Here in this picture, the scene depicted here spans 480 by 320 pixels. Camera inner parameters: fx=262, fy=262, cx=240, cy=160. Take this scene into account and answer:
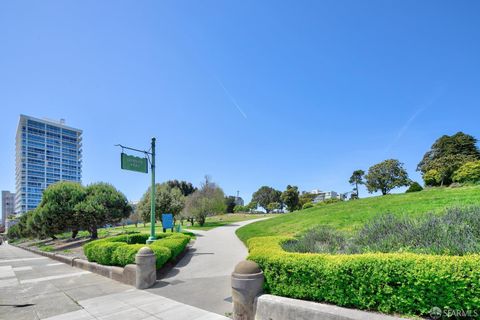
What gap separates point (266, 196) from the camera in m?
102

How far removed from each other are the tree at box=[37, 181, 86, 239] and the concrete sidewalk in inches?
619

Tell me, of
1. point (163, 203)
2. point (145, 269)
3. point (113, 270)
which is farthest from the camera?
point (163, 203)

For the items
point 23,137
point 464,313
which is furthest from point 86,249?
point 23,137

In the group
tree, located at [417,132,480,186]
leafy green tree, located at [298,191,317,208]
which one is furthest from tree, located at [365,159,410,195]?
leafy green tree, located at [298,191,317,208]

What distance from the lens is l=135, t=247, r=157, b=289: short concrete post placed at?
689 centimetres

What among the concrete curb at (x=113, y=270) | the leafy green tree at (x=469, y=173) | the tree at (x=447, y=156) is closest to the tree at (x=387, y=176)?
the tree at (x=447, y=156)

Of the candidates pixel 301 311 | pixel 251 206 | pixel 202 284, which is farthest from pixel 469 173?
pixel 251 206

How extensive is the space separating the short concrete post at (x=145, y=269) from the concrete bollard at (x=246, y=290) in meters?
3.41

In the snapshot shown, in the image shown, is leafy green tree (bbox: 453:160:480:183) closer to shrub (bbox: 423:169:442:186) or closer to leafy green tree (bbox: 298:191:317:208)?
shrub (bbox: 423:169:442:186)

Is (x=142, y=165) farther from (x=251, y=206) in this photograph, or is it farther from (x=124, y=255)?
(x=251, y=206)

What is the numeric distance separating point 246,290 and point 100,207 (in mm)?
20846

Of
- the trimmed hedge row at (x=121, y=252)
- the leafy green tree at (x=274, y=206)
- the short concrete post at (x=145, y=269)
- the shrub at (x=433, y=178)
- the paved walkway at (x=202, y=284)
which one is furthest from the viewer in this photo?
the leafy green tree at (x=274, y=206)

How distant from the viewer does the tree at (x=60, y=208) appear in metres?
22.1

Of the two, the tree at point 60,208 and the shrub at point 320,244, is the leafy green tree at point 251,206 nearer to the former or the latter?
the tree at point 60,208
